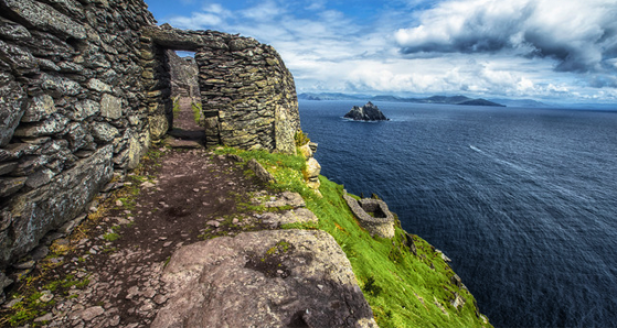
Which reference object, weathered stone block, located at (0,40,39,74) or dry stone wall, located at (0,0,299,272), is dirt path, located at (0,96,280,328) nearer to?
dry stone wall, located at (0,0,299,272)

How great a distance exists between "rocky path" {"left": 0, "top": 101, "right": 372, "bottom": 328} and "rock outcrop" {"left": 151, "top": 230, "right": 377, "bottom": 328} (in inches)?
0.9

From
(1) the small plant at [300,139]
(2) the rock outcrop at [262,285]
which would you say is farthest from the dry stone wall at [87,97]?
(1) the small plant at [300,139]

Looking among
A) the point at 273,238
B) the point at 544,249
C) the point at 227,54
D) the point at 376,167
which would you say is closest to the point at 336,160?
the point at 376,167

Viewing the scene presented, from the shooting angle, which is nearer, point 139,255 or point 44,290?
point 44,290

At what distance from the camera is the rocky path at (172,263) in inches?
177

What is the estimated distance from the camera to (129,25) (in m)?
10.5

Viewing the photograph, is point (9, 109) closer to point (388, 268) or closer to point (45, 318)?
point (45, 318)

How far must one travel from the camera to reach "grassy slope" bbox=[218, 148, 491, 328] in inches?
298

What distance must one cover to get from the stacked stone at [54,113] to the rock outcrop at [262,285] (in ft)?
9.48

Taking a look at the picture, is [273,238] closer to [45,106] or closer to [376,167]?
[45,106]

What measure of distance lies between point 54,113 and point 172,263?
4.30 meters

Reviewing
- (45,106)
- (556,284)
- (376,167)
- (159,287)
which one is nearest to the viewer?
(159,287)

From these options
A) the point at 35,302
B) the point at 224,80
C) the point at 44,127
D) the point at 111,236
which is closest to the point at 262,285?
the point at 35,302

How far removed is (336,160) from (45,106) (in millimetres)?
63667
